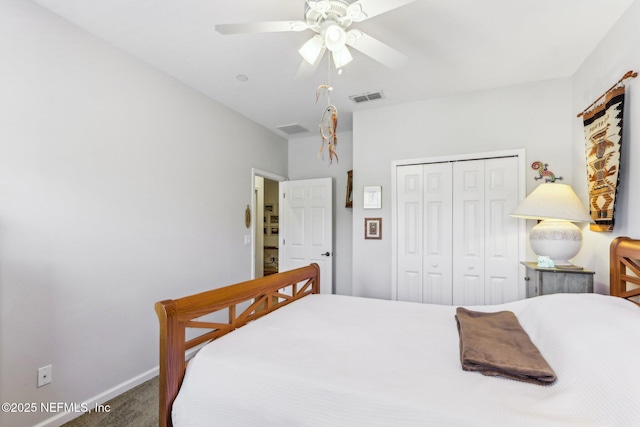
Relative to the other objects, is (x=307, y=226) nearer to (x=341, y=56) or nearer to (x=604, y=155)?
(x=341, y=56)

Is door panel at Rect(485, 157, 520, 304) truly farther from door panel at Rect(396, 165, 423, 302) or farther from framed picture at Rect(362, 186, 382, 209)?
framed picture at Rect(362, 186, 382, 209)

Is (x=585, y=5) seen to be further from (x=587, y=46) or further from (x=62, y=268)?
(x=62, y=268)

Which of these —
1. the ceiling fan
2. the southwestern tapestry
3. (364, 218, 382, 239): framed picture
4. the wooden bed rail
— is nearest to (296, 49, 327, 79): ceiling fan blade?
the ceiling fan

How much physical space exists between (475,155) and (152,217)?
309cm

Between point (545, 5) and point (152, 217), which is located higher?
point (545, 5)

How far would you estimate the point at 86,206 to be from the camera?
2.03 m

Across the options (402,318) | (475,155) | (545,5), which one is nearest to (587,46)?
(545,5)

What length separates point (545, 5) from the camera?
5.88 ft

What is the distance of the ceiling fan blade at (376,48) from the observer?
1.56m

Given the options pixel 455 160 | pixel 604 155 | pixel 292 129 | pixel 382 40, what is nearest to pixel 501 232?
pixel 455 160

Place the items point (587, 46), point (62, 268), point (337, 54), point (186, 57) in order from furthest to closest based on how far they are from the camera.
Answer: point (186, 57)
point (587, 46)
point (62, 268)
point (337, 54)

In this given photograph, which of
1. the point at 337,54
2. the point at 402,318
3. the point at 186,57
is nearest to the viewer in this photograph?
the point at 337,54

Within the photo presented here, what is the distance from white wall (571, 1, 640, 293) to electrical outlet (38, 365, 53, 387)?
359 cm

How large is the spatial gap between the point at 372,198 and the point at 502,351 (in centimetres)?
232
